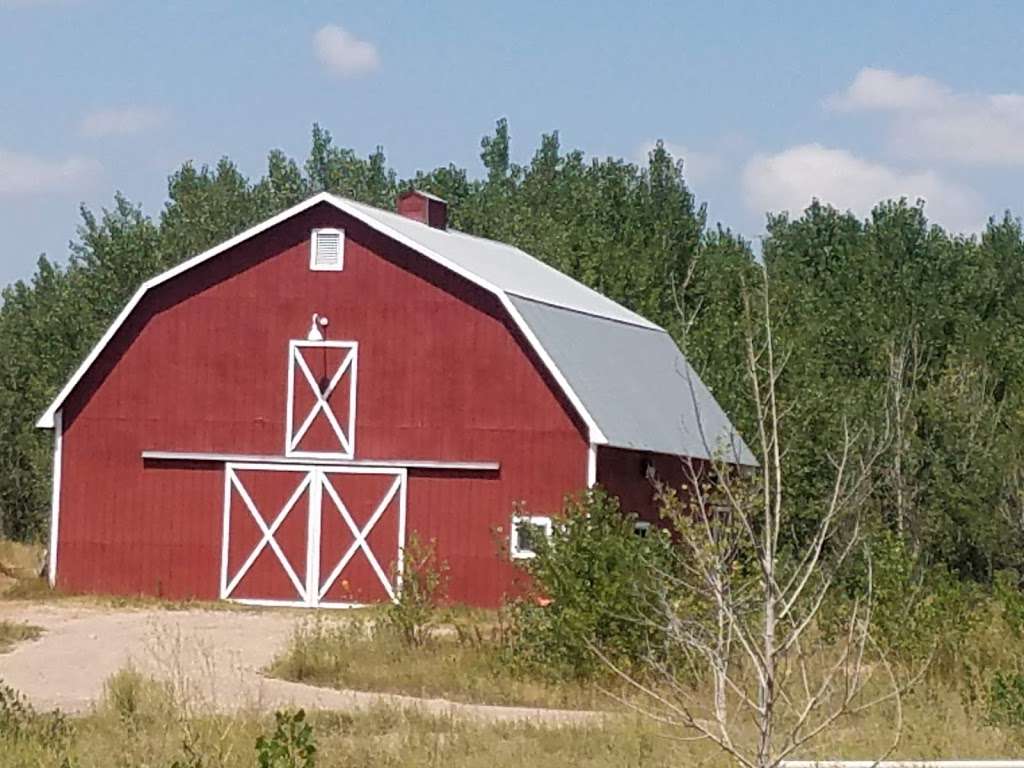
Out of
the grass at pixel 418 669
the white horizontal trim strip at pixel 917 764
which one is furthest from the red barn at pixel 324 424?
the white horizontal trim strip at pixel 917 764

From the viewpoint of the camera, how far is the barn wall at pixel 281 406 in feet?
96.0

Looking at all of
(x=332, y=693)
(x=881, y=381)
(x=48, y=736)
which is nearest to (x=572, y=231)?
(x=881, y=381)

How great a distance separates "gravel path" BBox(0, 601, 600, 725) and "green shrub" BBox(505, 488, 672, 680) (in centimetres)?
141

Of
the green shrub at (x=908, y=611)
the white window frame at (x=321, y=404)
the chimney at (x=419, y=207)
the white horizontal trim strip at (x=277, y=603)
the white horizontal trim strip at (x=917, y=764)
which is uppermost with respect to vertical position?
the chimney at (x=419, y=207)

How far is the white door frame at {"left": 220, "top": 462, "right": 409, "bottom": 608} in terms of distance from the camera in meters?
29.8

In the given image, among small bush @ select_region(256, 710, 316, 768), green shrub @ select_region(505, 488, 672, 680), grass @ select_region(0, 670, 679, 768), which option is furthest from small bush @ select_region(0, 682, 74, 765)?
green shrub @ select_region(505, 488, 672, 680)

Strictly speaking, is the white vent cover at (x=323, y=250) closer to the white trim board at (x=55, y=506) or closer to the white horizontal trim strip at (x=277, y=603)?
the white trim board at (x=55, y=506)

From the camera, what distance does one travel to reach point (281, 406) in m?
30.5

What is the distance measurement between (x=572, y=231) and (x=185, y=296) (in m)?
25.7

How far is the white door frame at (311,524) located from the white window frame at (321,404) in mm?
257

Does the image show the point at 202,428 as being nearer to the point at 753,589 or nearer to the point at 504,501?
the point at 504,501

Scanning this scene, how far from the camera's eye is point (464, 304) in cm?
2966

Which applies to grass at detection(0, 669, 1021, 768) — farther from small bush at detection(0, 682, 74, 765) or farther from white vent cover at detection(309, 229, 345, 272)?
white vent cover at detection(309, 229, 345, 272)

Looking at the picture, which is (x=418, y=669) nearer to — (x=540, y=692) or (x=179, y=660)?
(x=540, y=692)
